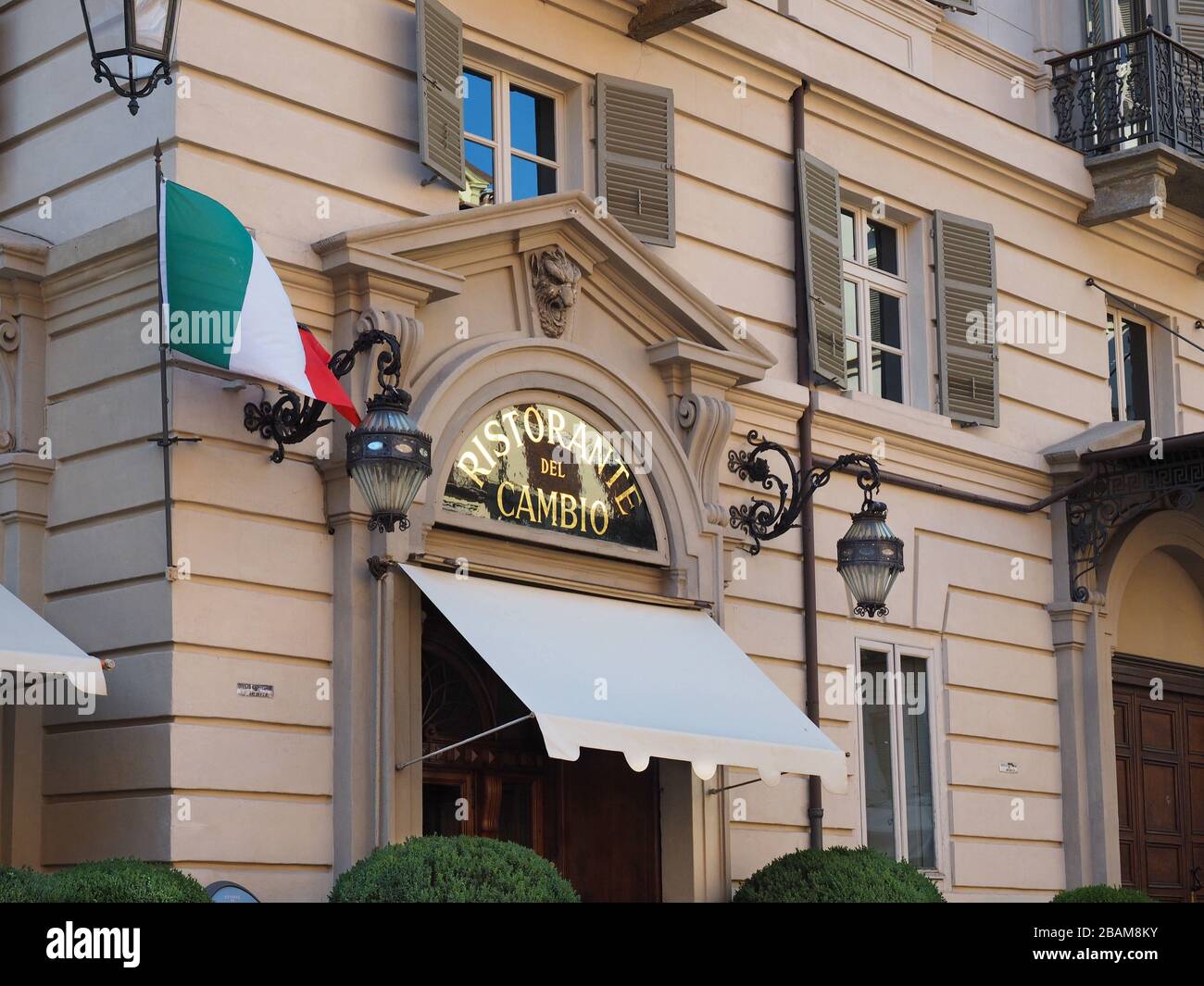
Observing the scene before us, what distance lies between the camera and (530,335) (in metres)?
12.0

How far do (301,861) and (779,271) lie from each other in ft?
20.2

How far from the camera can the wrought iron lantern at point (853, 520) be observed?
12.5 metres

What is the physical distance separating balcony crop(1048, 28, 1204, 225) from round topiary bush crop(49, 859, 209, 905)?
11.4 meters

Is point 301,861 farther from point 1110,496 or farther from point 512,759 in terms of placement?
point 1110,496

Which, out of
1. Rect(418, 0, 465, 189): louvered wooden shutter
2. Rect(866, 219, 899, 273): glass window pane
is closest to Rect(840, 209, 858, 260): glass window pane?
Rect(866, 219, 899, 273): glass window pane

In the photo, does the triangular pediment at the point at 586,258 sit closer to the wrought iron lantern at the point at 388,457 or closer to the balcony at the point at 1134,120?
the wrought iron lantern at the point at 388,457

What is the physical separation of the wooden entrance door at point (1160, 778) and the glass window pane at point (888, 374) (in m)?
3.40

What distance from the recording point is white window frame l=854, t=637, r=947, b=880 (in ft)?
46.9

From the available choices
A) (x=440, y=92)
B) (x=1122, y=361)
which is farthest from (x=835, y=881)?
(x=1122, y=361)

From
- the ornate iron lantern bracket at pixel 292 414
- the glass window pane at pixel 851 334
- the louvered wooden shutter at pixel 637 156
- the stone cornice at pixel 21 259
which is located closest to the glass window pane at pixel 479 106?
the louvered wooden shutter at pixel 637 156

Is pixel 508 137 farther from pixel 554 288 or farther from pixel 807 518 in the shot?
pixel 807 518

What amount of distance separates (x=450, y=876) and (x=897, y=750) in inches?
234

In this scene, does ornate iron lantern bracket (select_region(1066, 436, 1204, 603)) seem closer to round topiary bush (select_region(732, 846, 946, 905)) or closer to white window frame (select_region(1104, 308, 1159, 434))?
white window frame (select_region(1104, 308, 1159, 434))

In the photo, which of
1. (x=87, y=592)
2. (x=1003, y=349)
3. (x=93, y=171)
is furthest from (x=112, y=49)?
(x=1003, y=349)
